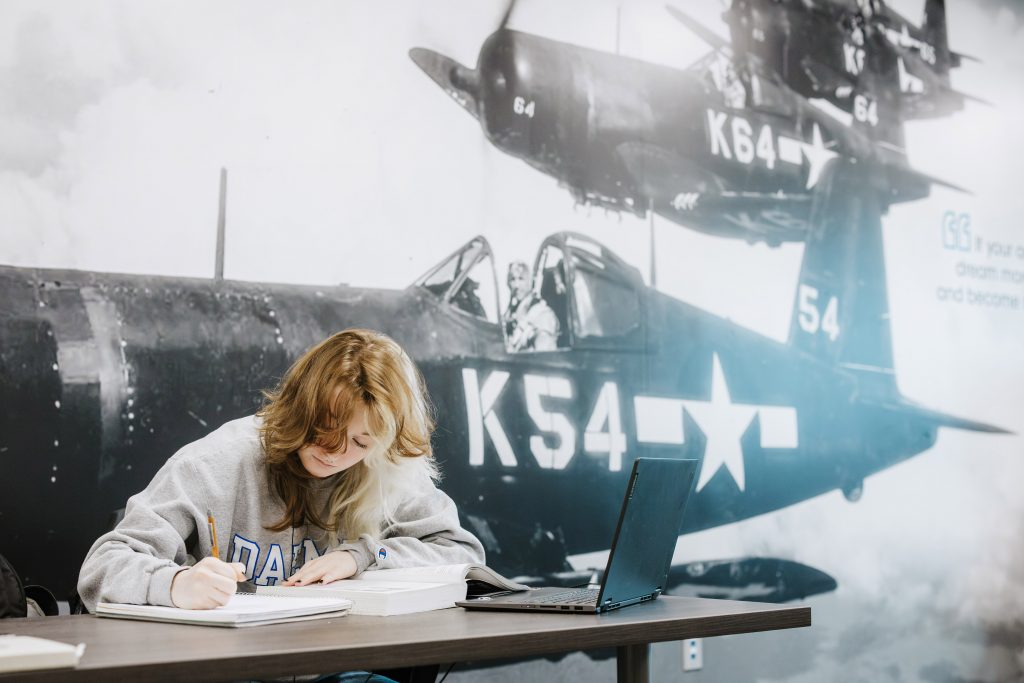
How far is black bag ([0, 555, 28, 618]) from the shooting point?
5.17 ft

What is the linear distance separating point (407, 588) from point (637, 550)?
32 cm

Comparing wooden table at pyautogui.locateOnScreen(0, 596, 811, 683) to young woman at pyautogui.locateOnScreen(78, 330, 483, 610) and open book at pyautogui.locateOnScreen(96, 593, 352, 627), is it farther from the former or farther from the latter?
young woman at pyautogui.locateOnScreen(78, 330, 483, 610)

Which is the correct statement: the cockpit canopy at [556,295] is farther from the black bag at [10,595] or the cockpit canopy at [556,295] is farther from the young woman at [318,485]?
the black bag at [10,595]

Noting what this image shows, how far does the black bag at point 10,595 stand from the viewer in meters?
1.58

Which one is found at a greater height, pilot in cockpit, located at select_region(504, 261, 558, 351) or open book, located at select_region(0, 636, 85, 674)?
pilot in cockpit, located at select_region(504, 261, 558, 351)

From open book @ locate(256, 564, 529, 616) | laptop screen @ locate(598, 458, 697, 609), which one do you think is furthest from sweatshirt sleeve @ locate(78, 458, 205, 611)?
laptop screen @ locate(598, 458, 697, 609)

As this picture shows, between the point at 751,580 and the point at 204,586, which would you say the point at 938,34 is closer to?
the point at 751,580

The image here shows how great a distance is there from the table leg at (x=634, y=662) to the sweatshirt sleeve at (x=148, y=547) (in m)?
0.62

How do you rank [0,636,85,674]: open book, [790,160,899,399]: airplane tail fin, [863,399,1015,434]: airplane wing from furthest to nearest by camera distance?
[863,399,1015,434]: airplane wing
[790,160,899,399]: airplane tail fin
[0,636,85,674]: open book

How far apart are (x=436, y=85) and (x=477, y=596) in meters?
1.49

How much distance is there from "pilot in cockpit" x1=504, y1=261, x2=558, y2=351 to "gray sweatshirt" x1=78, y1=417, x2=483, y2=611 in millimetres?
851

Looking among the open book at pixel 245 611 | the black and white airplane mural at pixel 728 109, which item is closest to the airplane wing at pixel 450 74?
the black and white airplane mural at pixel 728 109

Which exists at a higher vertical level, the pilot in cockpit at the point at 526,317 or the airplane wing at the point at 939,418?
the pilot in cockpit at the point at 526,317

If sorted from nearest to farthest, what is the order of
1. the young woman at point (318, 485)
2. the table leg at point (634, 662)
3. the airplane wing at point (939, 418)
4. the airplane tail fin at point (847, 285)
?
the table leg at point (634, 662) < the young woman at point (318, 485) < the airplane tail fin at point (847, 285) < the airplane wing at point (939, 418)
